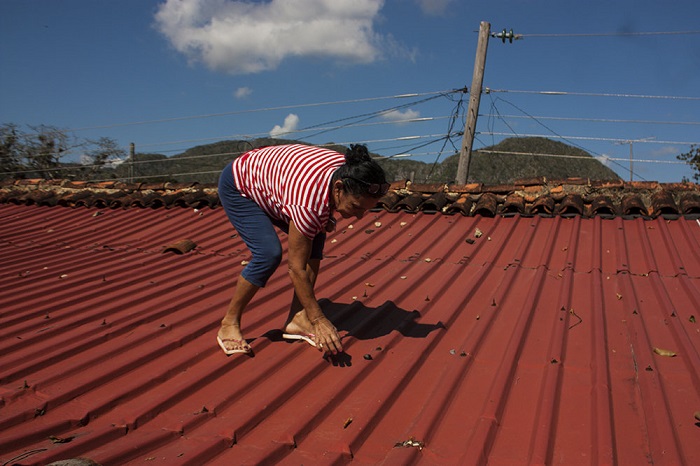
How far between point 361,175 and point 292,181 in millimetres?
365

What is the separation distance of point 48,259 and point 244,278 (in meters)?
3.05

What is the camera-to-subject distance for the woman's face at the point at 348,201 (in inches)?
99.9

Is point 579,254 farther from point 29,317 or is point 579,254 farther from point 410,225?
point 29,317

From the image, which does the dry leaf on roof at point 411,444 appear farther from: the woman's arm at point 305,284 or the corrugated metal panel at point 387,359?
the woman's arm at point 305,284

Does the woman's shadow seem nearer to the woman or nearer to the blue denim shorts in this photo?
the woman

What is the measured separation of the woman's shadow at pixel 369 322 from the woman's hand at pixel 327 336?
0.35ft

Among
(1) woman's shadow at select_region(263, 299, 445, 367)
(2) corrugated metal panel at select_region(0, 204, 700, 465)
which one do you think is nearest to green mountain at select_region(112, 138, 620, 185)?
(2) corrugated metal panel at select_region(0, 204, 700, 465)

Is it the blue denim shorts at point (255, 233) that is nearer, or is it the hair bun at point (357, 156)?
the hair bun at point (357, 156)

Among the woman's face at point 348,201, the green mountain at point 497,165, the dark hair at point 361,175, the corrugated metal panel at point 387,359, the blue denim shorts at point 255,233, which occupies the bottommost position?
the corrugated metal panel at point 387,359

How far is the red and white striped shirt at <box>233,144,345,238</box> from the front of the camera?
2576mm

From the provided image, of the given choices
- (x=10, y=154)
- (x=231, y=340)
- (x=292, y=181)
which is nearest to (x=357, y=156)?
(x=292, y=181)

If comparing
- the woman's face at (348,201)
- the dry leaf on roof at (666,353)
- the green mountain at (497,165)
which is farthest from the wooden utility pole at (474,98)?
the green mountain at (497,165)

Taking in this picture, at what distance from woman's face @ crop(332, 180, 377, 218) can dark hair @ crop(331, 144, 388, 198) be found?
0.02 m

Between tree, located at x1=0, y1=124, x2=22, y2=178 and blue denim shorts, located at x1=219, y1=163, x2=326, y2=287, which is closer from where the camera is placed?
blue denim shorts, located at x1=219, y1=163, x2=326, y2=287
